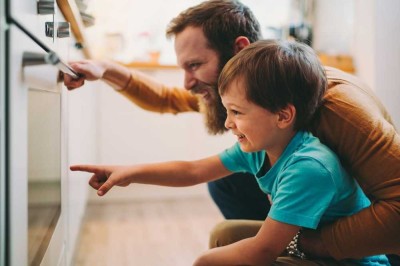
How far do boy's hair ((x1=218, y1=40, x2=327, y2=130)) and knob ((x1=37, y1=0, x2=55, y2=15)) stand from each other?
14.5 inches

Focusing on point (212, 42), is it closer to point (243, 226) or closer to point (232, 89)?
point (232, 89)

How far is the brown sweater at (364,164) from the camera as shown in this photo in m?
0.87

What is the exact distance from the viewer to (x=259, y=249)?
84 centimetres

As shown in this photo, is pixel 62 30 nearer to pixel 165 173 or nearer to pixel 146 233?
pixel 165 173

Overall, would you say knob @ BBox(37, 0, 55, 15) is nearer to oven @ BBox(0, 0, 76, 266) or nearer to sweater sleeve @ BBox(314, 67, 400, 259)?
oven @ BBox(0, 0, 76, 266)

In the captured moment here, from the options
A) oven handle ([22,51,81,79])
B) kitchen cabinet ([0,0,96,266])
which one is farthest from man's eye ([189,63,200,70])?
oven handle ([22,51,81,79])

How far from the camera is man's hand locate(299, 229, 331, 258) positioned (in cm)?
92

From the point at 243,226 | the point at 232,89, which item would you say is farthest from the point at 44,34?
the point at 243,226

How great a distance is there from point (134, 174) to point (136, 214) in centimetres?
143

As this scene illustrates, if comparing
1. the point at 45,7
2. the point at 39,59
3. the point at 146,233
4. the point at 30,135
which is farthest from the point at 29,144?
the point at 146,233

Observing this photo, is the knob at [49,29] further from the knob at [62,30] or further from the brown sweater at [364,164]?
the brown sweater at [364,164]

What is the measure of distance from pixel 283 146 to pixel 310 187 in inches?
5.8

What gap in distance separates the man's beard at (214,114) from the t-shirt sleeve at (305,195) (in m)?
0.51

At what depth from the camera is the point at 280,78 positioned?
91cm
